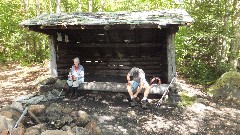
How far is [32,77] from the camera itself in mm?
13164

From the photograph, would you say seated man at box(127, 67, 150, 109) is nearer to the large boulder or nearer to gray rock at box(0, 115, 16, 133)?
the large boulder

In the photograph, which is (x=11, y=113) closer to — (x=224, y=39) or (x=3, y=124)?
(x=3, y=124)

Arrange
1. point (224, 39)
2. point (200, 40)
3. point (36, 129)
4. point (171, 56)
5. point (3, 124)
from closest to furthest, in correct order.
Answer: point (3, 124), point (36, 129), point (171, 56), point (224, 39), point (200, 40)

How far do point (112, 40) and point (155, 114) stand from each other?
4301mm

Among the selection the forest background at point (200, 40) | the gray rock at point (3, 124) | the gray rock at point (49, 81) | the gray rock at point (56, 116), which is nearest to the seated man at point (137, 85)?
the gray rock at point (56, 116)

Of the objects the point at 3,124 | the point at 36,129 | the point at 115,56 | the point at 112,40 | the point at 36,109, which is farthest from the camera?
the point at 115,56

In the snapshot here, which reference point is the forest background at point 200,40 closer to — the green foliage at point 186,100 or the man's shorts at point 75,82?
the green foliage at point 186,100

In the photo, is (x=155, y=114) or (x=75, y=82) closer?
(x=155, y=114)

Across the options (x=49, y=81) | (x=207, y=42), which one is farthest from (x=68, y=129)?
(x=207, y=42)

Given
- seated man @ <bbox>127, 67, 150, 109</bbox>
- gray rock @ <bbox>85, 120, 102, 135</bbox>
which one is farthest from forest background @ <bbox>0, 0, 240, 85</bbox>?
gray rock @ <bbox>85, 120, 102, 135</bbox>

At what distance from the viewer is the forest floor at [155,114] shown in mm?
6125

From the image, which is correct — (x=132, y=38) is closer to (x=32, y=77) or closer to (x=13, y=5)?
(x=32, y=77)

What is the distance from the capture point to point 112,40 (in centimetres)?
1048

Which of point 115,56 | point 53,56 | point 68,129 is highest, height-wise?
point 53,56
